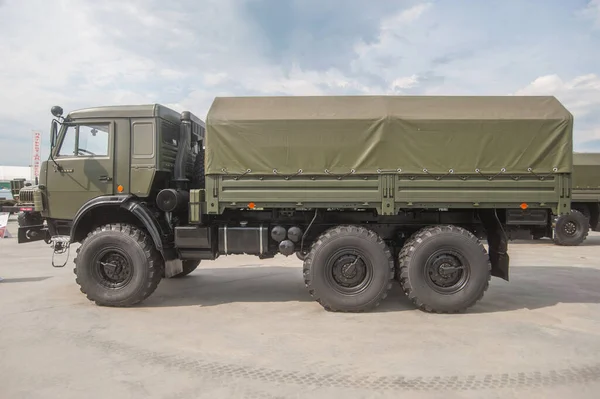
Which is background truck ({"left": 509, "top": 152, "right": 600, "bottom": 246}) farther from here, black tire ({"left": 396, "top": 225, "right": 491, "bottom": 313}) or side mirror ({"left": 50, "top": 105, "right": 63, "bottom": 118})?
side mirror ({"left": 50, "top": 105, "right": 63, "bottom": 118})

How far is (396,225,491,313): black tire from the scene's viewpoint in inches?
220

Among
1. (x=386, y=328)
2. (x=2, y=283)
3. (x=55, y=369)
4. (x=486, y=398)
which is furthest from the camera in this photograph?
(x=2, y=283)

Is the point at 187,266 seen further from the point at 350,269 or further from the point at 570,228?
the point at 570,228

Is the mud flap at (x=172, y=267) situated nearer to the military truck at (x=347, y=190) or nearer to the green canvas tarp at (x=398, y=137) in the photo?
the military truck at (x=347, y=190)

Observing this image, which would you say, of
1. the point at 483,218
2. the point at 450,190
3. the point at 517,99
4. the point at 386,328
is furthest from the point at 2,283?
the point at 517,99

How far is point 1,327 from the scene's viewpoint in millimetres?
5090

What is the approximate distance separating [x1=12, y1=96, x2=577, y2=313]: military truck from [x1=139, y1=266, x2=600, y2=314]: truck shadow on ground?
0.58m

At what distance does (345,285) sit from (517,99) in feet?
12.2

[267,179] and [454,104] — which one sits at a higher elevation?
[454,104]

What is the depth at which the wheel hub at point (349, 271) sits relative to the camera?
564 cm

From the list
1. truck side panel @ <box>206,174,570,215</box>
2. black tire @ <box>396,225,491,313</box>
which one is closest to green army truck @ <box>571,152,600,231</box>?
truck side panel @ <box>206,174,570,215</box>

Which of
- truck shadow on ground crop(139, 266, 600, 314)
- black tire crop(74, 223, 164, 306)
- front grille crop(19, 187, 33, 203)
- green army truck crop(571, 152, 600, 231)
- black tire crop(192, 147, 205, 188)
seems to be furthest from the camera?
green army truck crop(571, 152, 600, 231)

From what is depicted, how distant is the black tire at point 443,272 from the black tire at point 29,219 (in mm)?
5895

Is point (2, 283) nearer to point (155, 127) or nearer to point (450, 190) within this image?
point (155, 127)
